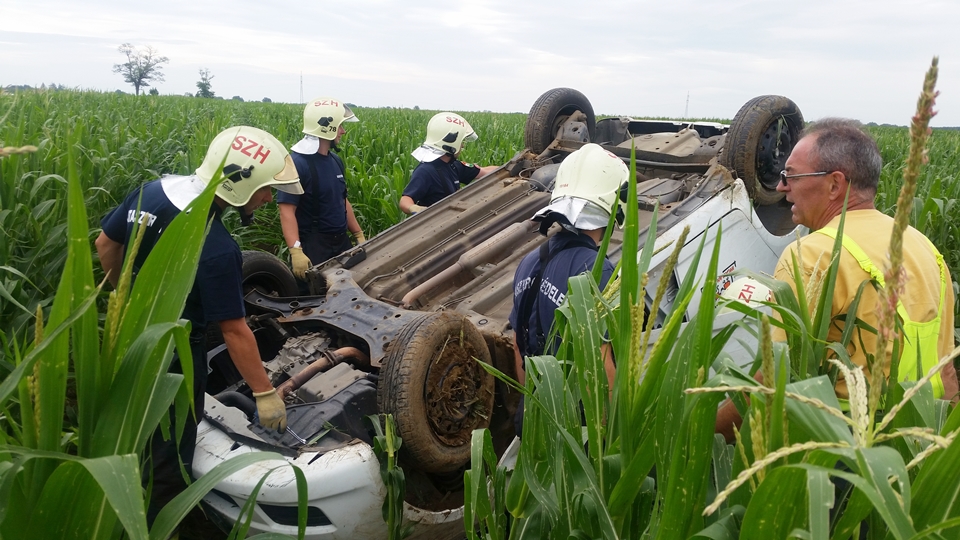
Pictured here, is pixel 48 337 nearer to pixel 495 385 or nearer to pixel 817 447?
pixel 817 447

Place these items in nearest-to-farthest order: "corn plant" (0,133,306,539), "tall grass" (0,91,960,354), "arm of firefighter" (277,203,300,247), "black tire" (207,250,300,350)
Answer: "corn plant" (0,133,306,539) → "tall grass" (0,91,960,354) → "black tire" (207,250,300,350) → "arm of firefighter" (277,203,300,247)

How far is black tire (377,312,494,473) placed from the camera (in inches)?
104

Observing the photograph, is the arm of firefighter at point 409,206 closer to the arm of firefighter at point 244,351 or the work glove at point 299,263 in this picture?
the work glove at point 299,263

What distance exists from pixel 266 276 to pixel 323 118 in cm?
155

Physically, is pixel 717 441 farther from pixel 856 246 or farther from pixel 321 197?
pixel 321 197

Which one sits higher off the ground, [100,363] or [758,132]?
[758,132]

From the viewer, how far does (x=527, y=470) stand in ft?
5.21

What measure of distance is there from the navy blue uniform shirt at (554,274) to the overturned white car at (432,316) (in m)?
0.35

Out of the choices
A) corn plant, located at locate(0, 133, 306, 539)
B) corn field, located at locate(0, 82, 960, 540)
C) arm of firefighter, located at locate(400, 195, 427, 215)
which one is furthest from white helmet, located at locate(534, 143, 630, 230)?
arm of firefighter, located at locate(400, 195, 427, 215)

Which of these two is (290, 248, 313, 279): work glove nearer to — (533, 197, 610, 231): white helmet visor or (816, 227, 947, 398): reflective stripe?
(533, 197, 610, 231): white helmet visor

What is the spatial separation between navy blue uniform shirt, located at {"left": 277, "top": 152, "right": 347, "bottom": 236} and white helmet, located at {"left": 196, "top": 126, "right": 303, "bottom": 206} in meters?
2.00

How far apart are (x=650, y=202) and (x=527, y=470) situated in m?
2.97

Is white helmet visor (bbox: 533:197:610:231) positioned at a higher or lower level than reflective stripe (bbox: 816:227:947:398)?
higher

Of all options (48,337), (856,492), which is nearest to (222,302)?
(48,337)
